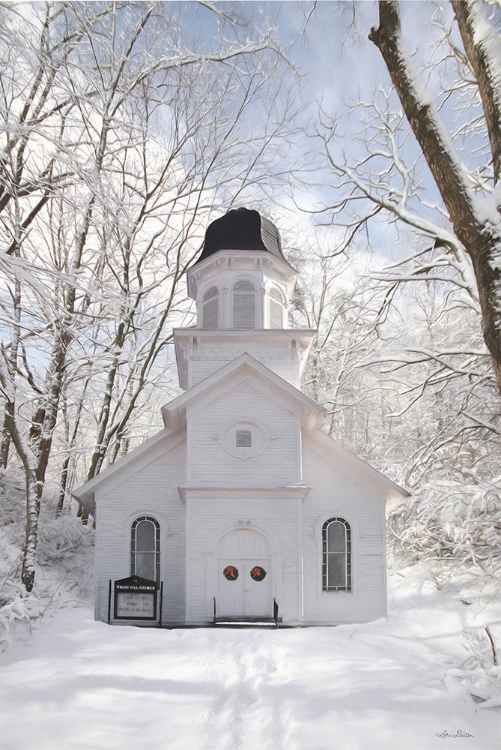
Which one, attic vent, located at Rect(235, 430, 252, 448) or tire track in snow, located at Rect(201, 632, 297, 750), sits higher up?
attic vent, located at Rect(235, 430, 252, 448)

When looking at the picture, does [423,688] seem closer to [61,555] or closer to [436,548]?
[436,548]

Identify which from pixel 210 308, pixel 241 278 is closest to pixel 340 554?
pixel 210 308

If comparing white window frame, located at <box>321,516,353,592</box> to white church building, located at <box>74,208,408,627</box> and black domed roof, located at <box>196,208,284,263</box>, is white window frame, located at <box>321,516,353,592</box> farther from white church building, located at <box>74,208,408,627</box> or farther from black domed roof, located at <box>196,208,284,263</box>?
black domed roof, located at <box>196,208,284,263</box>

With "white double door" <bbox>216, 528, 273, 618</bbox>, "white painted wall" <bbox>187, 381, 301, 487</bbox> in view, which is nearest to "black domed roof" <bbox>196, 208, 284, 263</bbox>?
"white painted wall" <bbox>187, 381, 301, 487</bbox>

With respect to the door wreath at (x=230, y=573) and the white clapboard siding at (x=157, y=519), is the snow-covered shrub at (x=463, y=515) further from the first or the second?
the white clapboard siding at (x=157, y=519)

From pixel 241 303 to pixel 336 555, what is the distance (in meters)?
7.33

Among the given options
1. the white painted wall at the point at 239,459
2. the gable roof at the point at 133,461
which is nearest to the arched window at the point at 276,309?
the white painted wall at the point at 239,459

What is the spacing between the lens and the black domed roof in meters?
20.9

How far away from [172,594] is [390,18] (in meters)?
14.5

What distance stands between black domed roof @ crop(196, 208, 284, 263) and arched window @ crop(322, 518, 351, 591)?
25.7 feet

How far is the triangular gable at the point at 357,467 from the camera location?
18.0 metres

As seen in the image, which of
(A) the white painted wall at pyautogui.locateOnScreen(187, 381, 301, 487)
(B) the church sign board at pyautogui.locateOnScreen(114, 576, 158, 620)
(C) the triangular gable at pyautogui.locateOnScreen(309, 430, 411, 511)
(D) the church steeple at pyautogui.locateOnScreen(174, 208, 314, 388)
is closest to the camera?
(B) the church sign board at pyautogui.locateOnScreen(114, 576, 158, 620)

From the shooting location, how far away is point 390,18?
694 centimetres

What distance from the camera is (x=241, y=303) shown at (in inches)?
811
